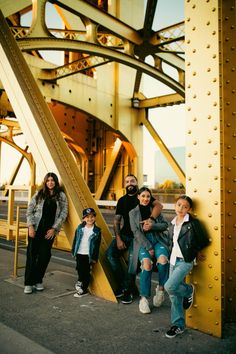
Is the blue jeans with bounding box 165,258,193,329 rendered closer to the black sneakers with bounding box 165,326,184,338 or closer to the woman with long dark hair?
the black sneakers with bounding box 165,326,184,338

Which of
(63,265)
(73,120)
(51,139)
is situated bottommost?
(63,265)

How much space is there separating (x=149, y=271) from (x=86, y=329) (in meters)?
1.05

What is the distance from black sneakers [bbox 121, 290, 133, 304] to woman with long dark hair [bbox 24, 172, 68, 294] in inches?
48.9

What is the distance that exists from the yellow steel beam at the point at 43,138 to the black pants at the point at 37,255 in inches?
15.3

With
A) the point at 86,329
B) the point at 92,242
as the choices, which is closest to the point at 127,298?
the point at 92,242

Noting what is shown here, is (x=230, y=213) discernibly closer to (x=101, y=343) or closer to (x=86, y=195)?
(x=101, y=343)

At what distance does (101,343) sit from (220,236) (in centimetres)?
151

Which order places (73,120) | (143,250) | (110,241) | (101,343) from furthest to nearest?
(73,120), (110,241), (143,250), (101,343)

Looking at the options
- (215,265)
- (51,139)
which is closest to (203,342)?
(215,265)

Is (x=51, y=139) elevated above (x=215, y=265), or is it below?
above

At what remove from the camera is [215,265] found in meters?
3.15

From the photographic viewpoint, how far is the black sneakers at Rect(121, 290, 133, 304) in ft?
13.5

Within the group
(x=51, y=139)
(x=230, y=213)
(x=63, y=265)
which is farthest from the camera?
(x=63, y=265)

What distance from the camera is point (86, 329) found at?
3264 millimetres
